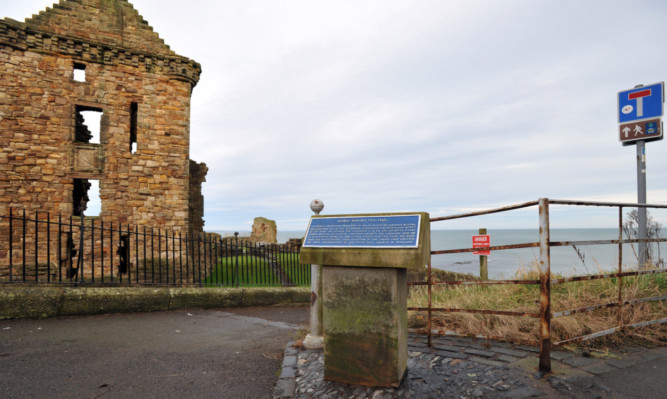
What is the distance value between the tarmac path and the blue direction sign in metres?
7.11

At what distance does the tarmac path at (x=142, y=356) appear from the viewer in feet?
12.4

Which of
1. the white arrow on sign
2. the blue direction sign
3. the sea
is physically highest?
the blue direction sign

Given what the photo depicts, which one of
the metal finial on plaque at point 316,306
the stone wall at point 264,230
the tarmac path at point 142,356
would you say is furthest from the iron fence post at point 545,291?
the stone wall at point 264,230

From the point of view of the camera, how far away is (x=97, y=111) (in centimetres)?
1337

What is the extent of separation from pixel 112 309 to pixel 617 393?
7.74 m

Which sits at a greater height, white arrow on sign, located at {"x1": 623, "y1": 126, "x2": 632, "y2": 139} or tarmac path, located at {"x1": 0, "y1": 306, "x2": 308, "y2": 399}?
white arrow on sign, located at {"x1": 623, "y1": 126, "x2": 632, "y2": 139}

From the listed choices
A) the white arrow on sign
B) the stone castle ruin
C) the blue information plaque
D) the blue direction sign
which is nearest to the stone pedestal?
the blue information plaque

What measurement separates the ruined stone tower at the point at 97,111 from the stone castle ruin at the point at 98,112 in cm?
3

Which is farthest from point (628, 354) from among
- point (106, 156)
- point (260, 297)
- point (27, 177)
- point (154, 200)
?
point (27, 177)

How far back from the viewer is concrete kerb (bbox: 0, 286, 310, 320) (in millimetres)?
6492

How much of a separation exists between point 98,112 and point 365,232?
44.5 feet

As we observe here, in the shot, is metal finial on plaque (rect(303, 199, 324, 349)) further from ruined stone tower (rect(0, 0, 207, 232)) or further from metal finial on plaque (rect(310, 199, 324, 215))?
ruined stone tower (rect(0, 0, 207, 232))

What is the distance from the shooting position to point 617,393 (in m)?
3.12

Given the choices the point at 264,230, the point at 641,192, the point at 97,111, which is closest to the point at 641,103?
the point at 641,192
